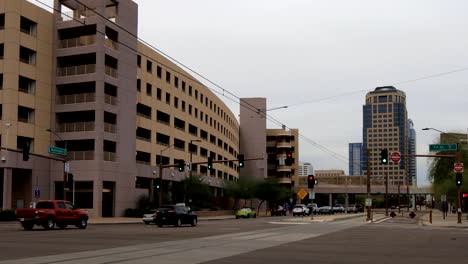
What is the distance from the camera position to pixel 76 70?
220 ft

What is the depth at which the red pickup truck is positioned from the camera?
114 feet

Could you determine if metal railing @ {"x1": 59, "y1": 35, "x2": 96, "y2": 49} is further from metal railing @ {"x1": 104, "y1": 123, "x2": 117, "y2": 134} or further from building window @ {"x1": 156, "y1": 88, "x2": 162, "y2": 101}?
building window @ {"x1": 156, "y1": 88, "x2": 162, "y2": 101}

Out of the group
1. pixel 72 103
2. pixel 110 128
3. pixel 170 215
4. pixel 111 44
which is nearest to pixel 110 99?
pixel 110 128

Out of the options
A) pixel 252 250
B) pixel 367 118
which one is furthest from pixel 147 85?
pixel 252 250

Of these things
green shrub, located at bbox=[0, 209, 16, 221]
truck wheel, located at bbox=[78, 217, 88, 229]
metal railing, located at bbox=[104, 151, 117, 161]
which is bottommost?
green shrub, located at bbox=[0, 209, 16, 221]

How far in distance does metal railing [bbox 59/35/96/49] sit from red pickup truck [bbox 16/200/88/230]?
113 feet

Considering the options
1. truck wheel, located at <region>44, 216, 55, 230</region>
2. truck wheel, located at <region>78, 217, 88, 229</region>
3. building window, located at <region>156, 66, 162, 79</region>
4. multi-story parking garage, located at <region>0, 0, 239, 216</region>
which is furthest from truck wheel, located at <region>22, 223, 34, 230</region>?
building window, located at <region>156, 66, 162, 79</region>

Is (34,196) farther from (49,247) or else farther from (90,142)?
(49,247)

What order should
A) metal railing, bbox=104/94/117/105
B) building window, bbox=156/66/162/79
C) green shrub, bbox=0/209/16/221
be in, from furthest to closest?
building window, bbox=156/66/162/79 → metal railing, bbox=104/94/117/105 → green shrub, bbox=0/209/16/221

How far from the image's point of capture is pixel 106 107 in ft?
218

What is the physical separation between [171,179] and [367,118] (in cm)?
5111

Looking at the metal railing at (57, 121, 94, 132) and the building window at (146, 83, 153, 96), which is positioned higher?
the building window at (146, 83, 153, 96)

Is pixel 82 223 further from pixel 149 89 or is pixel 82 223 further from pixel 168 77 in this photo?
pixel 168 77

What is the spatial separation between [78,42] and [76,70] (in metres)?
3.32
